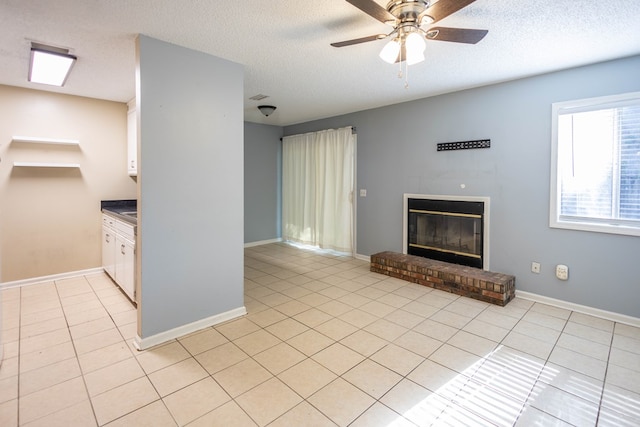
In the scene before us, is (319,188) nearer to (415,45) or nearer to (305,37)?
(305,37)

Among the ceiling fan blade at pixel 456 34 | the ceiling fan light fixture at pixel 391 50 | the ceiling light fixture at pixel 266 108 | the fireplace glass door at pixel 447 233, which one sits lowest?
the fireplace glass door at pixel 447 233

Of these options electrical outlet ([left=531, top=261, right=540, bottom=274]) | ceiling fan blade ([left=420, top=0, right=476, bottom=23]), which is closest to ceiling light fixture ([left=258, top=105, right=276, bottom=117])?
ceiling fan blade ([left=420, top=0, right=476, bottom=23])

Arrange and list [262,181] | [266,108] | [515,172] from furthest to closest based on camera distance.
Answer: [262,181]
[266,108]
[515,172]

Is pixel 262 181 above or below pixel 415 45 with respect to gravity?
below

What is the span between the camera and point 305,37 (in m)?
2.47

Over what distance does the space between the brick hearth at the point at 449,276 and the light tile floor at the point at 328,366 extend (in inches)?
→ 5.2

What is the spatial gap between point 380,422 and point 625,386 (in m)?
1.68

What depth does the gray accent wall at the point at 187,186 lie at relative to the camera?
8.10 feet

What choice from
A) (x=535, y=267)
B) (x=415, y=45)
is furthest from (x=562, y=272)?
(x=415, y=45)

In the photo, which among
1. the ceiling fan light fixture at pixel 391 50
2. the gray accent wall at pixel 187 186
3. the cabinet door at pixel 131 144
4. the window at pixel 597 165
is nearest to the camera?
the ceiling fan light fixture at pixel 391 50

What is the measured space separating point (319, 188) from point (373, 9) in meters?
4.23

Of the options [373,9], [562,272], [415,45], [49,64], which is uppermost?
[49,64]

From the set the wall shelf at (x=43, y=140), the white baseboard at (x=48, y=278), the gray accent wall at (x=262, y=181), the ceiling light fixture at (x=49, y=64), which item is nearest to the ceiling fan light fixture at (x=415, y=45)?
the ceiling light fixture at (x=49, y=64)

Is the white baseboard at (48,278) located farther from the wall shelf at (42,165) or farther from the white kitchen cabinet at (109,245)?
the wall shelf at (42,165)
